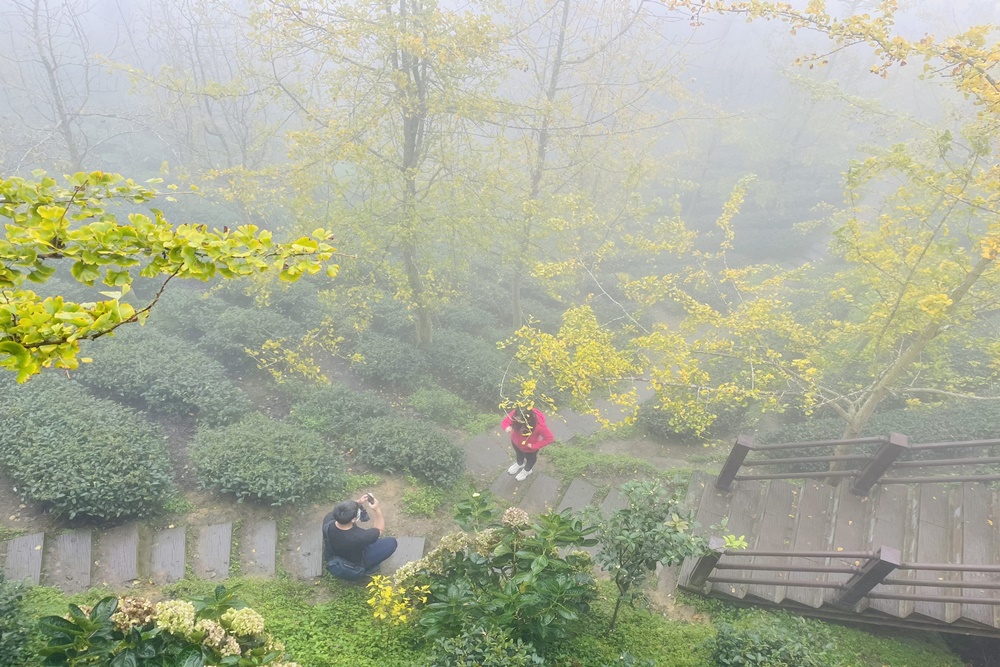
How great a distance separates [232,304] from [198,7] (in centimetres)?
877

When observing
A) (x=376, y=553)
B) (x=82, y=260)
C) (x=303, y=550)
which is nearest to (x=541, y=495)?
(x=376, y=553)

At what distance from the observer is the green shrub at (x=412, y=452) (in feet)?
26.1

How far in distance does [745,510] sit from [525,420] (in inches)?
119

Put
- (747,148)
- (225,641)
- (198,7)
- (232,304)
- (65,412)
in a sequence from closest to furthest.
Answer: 1. (225,641)
2. (65,412)
3. (232,304)
4. (198,7)
5. (747,148)

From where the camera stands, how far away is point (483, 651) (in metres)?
3.80

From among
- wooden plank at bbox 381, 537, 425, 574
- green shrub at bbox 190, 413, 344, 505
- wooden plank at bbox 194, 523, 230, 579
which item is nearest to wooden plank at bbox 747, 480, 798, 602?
wooden plank at bbox 381, 537, 425, 574

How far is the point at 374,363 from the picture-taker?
10.9 meters

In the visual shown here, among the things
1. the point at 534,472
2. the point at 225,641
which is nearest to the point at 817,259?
the point at 534,472

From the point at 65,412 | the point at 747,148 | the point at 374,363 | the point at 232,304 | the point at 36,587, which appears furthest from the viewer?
the point at 747,148

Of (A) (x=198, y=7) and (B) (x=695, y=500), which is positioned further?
(A) (x=198, y=7)

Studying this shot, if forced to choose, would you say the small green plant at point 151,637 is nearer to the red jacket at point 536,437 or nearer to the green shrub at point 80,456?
the green shrub at point 80,456

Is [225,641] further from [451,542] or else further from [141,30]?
[141,30]

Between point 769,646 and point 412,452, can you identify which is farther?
point 412,452

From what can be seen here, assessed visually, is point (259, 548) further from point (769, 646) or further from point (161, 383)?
point (769, 646)
